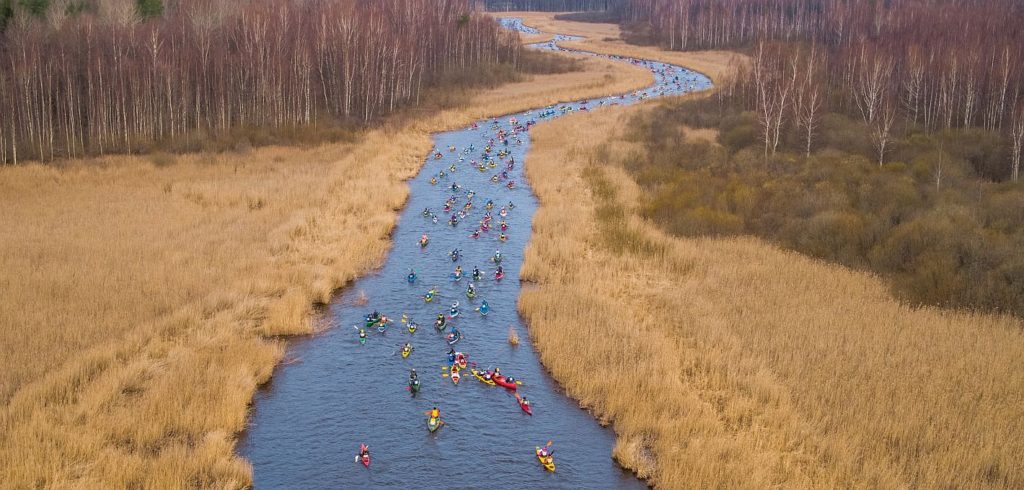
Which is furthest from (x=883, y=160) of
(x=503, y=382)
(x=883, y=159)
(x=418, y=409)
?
(x=418, y=409)

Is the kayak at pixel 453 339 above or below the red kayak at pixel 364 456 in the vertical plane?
above

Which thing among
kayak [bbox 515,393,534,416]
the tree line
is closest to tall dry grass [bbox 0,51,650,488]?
kayak [bbox 515,393,534,416]

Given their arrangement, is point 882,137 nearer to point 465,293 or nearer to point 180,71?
point 465,293

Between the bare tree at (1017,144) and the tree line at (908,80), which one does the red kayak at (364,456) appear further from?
the bare tree at (1017,144)

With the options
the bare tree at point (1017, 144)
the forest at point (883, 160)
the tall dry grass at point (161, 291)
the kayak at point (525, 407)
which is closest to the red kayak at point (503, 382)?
the kayak at point (525, 407)

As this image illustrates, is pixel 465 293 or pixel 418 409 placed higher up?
pixel 465 293

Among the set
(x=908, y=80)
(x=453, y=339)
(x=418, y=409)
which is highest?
(x=908, y=80)

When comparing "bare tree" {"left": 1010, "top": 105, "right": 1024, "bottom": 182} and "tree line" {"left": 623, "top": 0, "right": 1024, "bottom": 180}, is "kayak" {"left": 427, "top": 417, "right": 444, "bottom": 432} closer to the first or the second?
"tree line" {"left": 623, "top": 0, "right": 1024, "bottom": 180}
